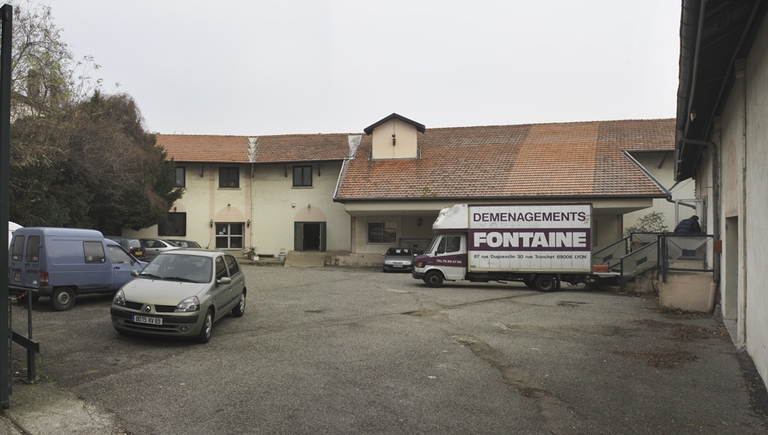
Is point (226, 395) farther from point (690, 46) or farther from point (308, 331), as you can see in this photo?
point (690, 46)

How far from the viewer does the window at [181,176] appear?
106 feet

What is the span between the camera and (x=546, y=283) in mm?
17797

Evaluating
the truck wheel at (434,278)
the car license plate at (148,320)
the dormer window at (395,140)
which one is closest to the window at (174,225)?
the dormer window at (395,140)

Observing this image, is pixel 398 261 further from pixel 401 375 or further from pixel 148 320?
pixel 401 375

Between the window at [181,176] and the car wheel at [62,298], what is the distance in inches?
850

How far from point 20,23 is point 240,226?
58.4 ft

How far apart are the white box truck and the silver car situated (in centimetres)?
984

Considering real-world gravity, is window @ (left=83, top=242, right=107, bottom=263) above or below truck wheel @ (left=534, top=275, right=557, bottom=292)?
above

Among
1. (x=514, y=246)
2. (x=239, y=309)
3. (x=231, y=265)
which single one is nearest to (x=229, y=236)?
(x=514, y=246)

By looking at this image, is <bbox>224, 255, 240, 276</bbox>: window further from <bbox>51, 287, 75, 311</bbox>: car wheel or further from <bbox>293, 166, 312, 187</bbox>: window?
<bbox>293, 166, 312, 187</bbox>: window

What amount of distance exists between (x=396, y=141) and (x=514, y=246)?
45.7ft

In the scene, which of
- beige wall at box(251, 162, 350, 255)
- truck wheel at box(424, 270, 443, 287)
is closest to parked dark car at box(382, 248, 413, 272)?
beige wall at box(251, 162, 350, 255)

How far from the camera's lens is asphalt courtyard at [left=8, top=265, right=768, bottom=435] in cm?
519

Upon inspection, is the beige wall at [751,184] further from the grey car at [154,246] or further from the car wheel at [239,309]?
the grey car at [154,246]
